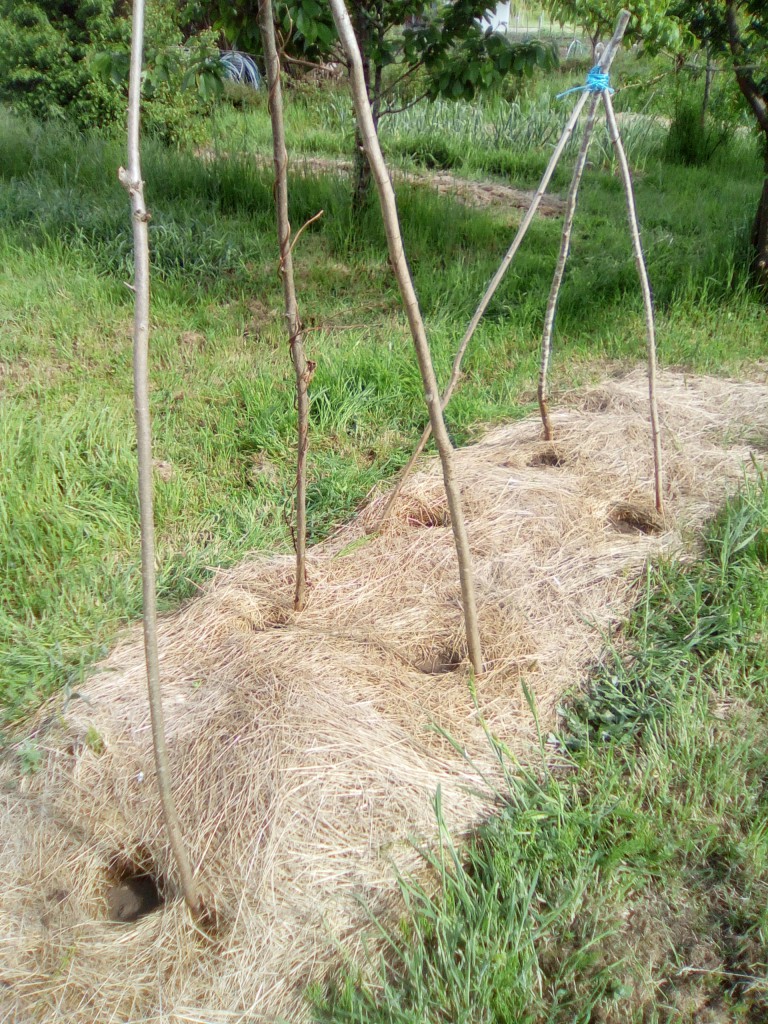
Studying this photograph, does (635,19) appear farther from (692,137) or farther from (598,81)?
(692,137)

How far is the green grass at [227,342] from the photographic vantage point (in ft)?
9.71

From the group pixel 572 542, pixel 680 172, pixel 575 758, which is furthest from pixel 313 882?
pixel 680 172

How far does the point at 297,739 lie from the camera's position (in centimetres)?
205

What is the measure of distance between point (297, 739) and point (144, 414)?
99 centimetres

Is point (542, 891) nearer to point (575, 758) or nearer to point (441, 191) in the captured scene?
point (575, 758)

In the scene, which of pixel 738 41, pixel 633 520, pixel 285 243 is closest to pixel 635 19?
pixel 738 41

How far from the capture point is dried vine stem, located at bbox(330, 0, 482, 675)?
1.61 m

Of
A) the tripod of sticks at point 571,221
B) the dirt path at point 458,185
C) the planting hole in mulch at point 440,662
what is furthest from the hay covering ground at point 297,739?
the dirt path at point 458,185

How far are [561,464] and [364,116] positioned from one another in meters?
2.06

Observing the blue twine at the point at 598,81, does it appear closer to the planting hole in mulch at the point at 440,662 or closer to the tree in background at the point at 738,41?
the tree in background at the point at 738,41

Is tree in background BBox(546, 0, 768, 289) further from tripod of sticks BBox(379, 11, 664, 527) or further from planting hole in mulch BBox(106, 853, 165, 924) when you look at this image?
planting hole in mulch BBox(106, 853, 165, 924)

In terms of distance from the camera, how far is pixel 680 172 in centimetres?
813

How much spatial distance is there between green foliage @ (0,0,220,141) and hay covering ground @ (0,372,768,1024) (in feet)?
19.0

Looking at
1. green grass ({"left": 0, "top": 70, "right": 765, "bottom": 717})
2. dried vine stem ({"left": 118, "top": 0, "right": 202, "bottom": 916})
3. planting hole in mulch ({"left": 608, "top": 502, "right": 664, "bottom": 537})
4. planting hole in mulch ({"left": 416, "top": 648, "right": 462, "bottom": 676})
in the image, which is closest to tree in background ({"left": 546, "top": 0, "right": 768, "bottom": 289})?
green grass ({"left": 0, "top": 70, "right": 765, "bottom": 717})
